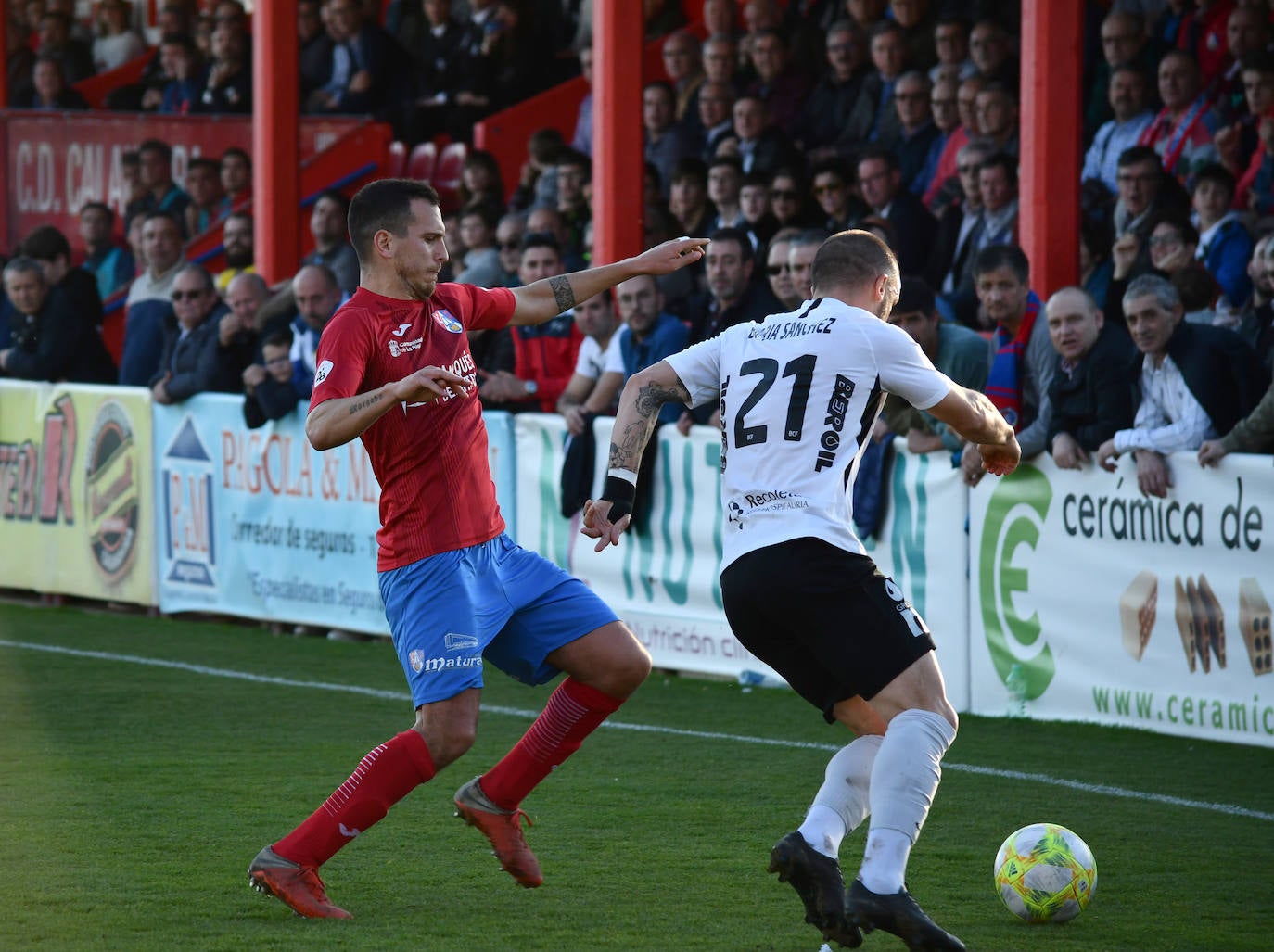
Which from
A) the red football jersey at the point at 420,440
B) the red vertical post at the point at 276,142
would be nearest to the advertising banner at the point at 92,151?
the red vertical post at the point at 276,142

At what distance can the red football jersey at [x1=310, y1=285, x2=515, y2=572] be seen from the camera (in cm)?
562

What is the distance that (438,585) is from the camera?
5.67m

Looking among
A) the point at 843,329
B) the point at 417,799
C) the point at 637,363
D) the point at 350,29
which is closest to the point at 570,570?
the point at 637,363

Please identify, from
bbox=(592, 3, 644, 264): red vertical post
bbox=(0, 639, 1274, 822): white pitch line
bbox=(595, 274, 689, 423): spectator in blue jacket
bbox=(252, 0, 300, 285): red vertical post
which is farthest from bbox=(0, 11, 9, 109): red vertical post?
bbox=(595, 274, 689, 423): spectator in blue jacket

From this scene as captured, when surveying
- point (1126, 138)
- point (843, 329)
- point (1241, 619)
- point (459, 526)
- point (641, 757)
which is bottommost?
point (641, 757)

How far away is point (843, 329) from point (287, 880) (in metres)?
2.15

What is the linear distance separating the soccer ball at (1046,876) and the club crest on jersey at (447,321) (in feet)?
7.01

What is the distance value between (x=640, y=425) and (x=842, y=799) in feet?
3.65

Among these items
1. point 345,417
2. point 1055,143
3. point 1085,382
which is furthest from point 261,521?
point 345,417

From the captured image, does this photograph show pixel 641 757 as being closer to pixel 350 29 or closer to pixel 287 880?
pixel 287 880

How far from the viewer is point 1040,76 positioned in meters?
9.77

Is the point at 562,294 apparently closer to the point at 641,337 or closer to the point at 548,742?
the point at 548,742

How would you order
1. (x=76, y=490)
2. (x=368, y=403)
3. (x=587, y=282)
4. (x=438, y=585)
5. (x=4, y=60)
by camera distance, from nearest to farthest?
(x=368, y=403) → (x=438, y=585) → (x=587, y=282) → (x=76, y=490) → (x=4, y=60)

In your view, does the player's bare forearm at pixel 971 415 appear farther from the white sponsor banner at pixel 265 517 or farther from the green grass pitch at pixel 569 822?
the white sponsor banner at pixel 265 517
